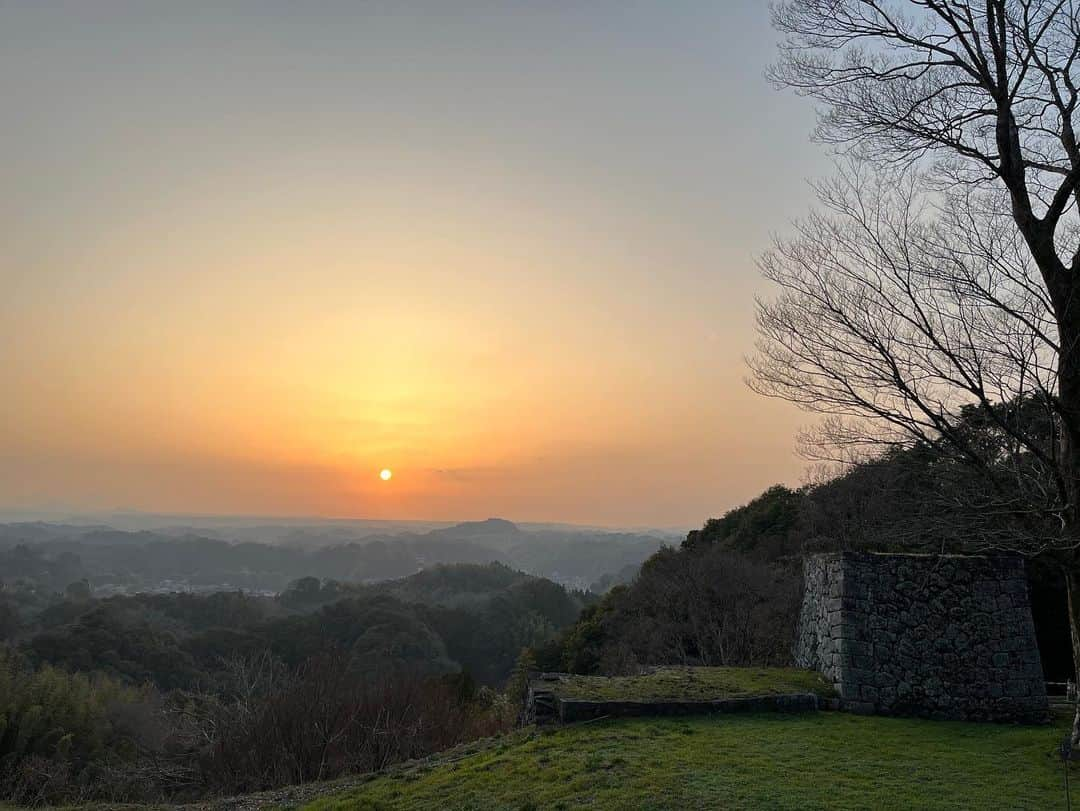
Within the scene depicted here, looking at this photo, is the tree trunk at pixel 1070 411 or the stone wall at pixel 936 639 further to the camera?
the stone wall at pixel 936 639

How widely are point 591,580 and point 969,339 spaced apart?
121 m

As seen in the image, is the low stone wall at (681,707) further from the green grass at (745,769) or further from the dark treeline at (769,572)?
the dark treeline at (769,572)

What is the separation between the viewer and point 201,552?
441 feet

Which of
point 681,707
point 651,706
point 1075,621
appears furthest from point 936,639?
point 651,706

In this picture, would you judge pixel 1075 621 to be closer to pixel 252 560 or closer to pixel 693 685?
pixel 693 685

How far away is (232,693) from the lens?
2777 cm

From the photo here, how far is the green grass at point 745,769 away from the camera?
6578 millimetres

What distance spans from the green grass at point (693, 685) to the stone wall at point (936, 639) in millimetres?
671

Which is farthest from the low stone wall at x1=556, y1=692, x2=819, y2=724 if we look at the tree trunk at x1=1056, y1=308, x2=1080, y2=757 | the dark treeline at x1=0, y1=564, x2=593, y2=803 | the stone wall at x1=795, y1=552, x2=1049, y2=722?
the dark treeline at x1=0, y1=564, x2=593, y2=803

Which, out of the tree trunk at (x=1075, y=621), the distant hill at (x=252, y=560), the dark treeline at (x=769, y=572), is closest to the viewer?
the tree trunk at (x=1075, y=621)

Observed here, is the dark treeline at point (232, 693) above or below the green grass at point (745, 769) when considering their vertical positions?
below

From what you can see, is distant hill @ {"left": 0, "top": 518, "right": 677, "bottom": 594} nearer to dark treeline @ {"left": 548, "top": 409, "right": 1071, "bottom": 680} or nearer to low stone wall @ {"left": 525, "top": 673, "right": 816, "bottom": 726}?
dark treeline @ {"left": 548, "top": 409, "right": 1071, "bottom": 680}

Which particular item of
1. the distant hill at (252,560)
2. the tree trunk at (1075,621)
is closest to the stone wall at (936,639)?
the tree trunk at (1075,621)

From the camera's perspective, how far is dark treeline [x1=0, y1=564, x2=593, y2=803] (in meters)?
13.3
